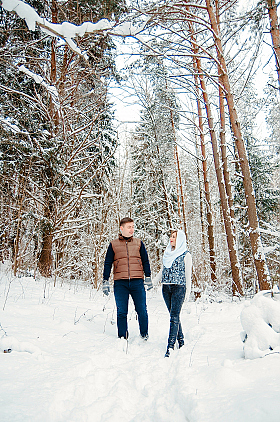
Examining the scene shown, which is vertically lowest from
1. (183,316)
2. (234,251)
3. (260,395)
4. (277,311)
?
(183,316)

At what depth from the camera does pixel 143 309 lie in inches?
160

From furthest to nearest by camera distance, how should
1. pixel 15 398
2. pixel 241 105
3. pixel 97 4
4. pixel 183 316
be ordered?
pixel 241 105
pixel 97 4
pixel 183 316
pixel 15 398

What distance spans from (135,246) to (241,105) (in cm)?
1096

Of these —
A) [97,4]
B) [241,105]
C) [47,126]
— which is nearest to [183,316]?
[47,126]

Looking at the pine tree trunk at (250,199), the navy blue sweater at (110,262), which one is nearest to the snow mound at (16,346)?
the navy blue sweater at (110,262)

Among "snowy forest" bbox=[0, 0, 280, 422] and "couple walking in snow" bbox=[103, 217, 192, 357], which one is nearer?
"snowy forest" bbox=[0, 0, 280, 422]

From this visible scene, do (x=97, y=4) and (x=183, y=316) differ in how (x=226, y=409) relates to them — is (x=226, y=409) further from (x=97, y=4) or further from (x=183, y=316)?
(x=97, y=4)

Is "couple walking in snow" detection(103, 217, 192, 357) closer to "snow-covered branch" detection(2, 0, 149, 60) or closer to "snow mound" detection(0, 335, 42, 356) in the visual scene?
"snow mound" detection(0, 335, 42, 356)

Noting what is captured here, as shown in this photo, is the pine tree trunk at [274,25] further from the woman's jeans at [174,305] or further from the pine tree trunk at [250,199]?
the woman's jeans at [174,305]

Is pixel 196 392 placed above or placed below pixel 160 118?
below

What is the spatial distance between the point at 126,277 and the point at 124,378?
154cm

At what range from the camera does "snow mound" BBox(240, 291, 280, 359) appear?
8.34ft

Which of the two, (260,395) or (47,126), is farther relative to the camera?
(47,126)

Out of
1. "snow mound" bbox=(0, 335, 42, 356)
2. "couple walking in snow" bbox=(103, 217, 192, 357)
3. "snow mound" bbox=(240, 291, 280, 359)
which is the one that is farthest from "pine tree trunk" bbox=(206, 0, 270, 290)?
"snow mound" bbox=(0, 335, 42, 356)
